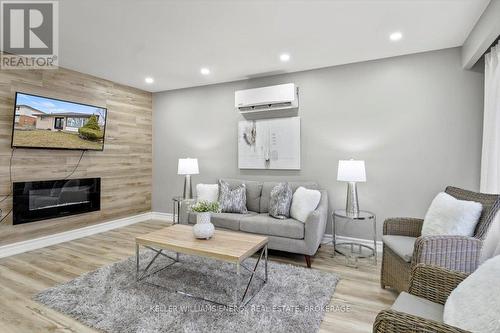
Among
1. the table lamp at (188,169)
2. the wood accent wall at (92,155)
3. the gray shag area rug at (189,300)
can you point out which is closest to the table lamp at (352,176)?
the gray shag area rug at (189,300)

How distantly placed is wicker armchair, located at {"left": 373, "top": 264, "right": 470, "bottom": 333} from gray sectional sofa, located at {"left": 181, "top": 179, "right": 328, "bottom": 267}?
142 cm

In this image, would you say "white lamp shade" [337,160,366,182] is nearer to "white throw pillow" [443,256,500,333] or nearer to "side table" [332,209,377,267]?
"side table" [332,209,377,267]

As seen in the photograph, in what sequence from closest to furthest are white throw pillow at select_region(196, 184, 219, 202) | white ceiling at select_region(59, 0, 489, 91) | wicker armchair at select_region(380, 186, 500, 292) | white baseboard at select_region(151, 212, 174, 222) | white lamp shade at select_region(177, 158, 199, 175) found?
wicker armchair at select_region(380, 186, 500, 292)
white ceiling at select_region(59, 0, 489, 91)
white throw pillow at select_region(196, 184, 219, 202)
white lamp shade at select_region(177, 158, 199, 175)
white baseboard at select_region(151, 212, 174, 222)

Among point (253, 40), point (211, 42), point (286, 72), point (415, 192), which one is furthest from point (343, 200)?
point (211, 42)

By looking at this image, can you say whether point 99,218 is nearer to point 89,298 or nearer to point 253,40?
point 89,298

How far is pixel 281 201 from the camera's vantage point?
3361 millimetres

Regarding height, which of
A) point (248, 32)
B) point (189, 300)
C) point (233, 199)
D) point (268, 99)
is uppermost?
point (248, 32)

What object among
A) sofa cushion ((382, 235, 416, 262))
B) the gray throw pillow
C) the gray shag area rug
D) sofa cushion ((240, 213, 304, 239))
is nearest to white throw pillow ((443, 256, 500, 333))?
sofa cushion ((382, 235, 416, 262))

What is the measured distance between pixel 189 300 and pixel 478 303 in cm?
199

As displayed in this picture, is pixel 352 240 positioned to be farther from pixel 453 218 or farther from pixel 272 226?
pixel 453 218

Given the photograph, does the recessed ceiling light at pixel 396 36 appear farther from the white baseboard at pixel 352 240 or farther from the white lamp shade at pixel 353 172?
the white baseboard at pixel 352 240

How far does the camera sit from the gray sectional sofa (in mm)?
2920

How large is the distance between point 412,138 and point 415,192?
2.31 ft

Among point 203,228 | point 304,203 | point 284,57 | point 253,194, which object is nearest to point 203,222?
point 203,228
